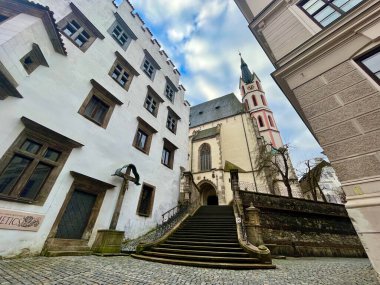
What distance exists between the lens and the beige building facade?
273cm

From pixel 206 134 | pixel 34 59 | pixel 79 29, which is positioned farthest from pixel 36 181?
pixel 206 134

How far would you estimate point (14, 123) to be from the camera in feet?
18.5

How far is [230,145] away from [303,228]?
1627cm

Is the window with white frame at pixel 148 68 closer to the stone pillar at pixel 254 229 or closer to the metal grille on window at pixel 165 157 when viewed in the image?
the metal grille on window at pixel 165 157

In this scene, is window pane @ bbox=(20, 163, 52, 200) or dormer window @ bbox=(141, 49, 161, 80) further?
dormer window @ bbox=(141, 49, 161, 80)

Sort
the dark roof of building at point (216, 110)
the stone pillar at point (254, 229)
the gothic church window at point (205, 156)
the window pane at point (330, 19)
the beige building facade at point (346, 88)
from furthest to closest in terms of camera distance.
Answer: the dark roof of building at point (216, 110), the gothic church window at point (205, 156), the stone pillar at point (254, 229), the window pane at point (330, 19), the beige building facade at point (346, 88)

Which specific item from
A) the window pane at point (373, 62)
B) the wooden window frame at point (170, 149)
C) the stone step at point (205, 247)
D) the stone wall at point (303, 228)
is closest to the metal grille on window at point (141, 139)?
the wooden window frame at point (170, 149)

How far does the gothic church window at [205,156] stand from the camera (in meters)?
24.8

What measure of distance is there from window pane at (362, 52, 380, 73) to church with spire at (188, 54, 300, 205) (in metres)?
18.0

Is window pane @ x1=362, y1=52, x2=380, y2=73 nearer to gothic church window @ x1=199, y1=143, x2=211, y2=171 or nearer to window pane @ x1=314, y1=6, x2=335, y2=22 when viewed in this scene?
window pane @ x1=314, y1=6, x2=335, y2=22

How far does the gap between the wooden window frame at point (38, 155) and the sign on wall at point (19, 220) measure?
1.21ft

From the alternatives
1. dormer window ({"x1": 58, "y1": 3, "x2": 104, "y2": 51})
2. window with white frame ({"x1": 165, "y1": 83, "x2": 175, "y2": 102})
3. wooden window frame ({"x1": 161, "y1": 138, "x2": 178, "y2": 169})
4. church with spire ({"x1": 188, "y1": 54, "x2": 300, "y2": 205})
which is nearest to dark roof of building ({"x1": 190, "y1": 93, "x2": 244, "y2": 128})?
church with spire ({"x1": 188, "y1": 54, "x2": 300, "y2": 205})

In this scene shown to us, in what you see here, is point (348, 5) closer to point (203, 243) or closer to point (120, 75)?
point (203, 243)

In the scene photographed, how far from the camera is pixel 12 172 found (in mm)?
5465
